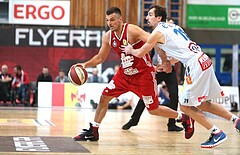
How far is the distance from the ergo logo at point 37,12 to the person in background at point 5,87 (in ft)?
13.6

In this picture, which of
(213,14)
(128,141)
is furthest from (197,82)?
(213,14)

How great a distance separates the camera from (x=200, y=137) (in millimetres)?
8453

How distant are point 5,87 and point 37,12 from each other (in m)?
4.88

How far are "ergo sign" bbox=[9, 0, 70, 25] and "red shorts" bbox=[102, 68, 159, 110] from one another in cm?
1667

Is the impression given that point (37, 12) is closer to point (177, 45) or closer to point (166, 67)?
point (166, 67)

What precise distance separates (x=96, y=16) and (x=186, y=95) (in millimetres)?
17839

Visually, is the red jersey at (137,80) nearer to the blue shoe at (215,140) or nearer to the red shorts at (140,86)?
the red shorts at (140,86)

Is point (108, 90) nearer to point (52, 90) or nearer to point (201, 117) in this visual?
point (201, 117)

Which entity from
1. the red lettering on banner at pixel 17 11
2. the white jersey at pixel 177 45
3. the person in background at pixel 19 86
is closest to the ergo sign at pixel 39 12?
the red lettering on banner at pixel 17 11

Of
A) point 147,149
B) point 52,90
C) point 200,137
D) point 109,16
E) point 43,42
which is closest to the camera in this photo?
point 147,149

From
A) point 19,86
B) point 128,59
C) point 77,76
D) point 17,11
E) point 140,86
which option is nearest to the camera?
point 77,76

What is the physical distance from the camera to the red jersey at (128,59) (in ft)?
24.4

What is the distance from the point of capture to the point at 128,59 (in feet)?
24.6

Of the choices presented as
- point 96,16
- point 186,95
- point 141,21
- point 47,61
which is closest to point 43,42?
point 47,61
